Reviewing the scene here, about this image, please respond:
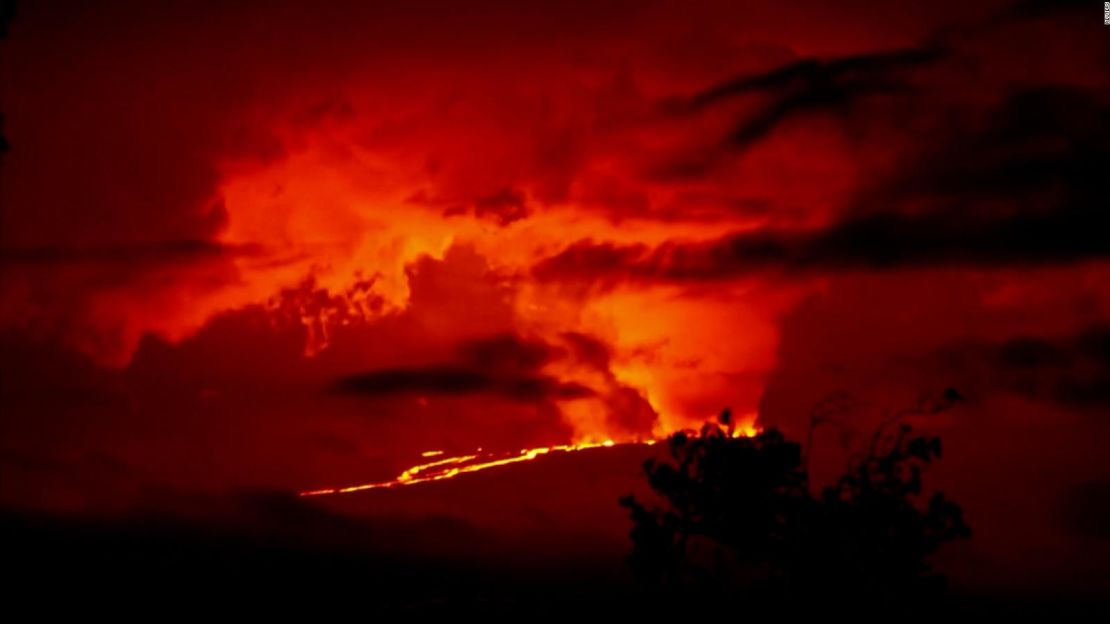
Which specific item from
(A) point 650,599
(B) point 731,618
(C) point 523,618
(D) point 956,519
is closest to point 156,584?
(C) point 523,618

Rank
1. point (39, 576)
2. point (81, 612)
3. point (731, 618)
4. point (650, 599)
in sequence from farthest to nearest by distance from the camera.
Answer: point (39, 576) → point (81, 612) → point (650, 599) → point (731, 618)

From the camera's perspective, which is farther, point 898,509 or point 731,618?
point 731,618

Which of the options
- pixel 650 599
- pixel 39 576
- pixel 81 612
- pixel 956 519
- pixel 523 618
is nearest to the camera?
pixel 956 519

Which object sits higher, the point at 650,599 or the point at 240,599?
the point at 240,599

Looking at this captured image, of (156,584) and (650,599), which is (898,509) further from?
(156,584)

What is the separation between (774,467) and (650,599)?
14734 mm

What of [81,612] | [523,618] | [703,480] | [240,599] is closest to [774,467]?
[703,480]

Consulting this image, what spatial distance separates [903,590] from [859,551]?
60.0 inches

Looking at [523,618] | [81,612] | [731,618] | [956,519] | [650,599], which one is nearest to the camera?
[956,519]

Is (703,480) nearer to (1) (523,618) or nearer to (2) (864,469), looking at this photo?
(2) (864,469)

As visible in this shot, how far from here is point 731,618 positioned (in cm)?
4012

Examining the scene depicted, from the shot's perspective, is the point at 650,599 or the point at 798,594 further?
the point at 650,599

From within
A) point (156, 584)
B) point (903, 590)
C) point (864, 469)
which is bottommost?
point (903, 590)

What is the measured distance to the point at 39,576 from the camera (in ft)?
313
